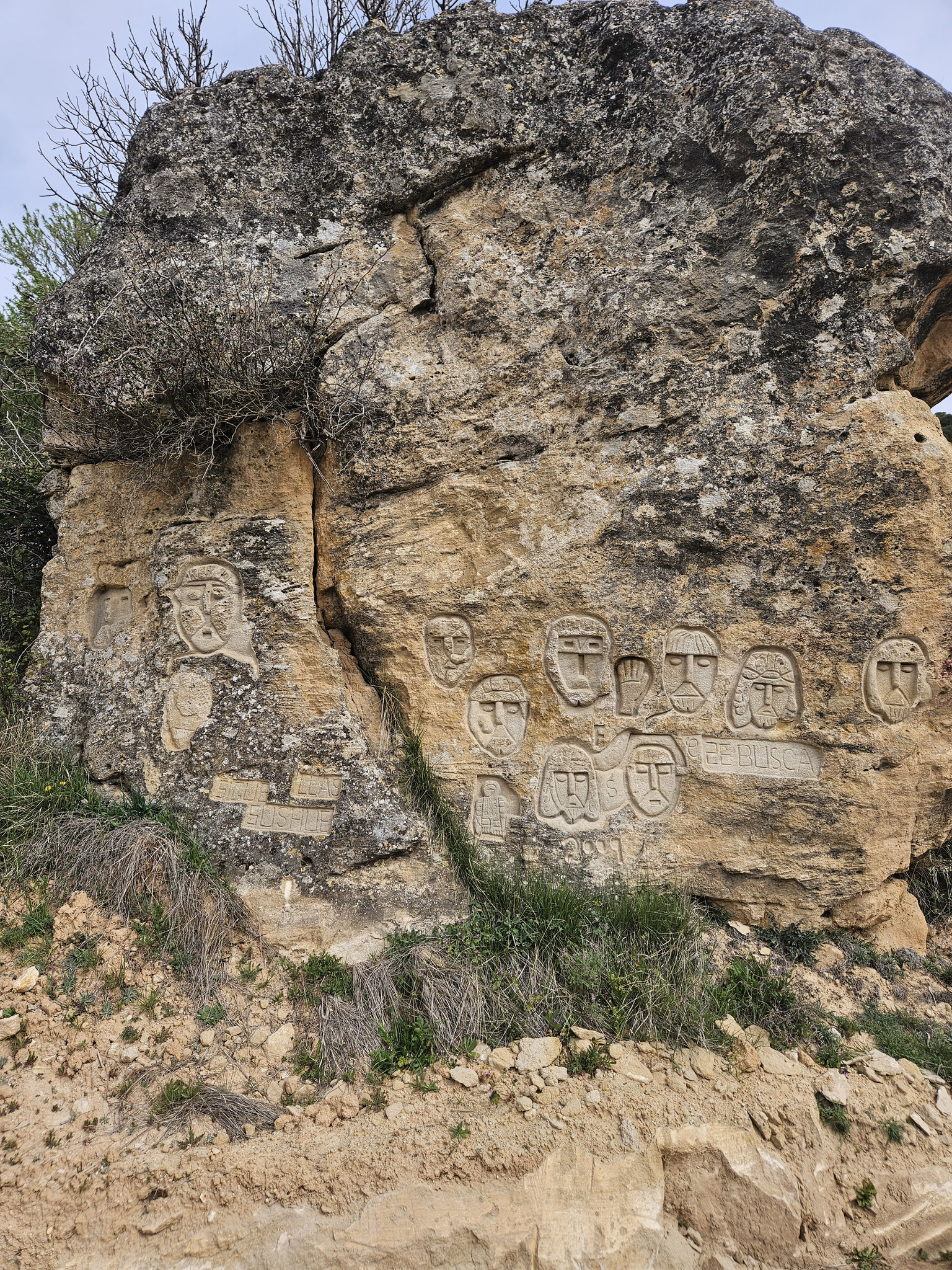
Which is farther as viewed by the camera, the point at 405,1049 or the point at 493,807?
the point at 493,807

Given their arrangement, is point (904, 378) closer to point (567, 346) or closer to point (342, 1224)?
point (567, 346)

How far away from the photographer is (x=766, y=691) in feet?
13.3

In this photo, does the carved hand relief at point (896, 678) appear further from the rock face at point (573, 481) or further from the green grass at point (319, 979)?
the green grass at point (319, 979)

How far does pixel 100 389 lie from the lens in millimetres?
4242

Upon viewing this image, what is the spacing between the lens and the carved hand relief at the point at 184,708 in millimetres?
4285

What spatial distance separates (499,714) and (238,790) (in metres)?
1.53

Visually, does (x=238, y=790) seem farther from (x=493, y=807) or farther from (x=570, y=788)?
(x=570, y=788)

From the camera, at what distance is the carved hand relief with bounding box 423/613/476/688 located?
427cm

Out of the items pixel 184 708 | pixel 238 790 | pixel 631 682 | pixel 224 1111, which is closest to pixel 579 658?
pixel 631 682

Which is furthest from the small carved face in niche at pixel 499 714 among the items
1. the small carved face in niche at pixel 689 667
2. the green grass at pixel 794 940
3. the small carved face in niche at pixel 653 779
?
the green grass at pixel 794 940

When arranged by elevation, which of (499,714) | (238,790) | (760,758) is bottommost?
(238,790)

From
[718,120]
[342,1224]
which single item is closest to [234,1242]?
[342,1224]

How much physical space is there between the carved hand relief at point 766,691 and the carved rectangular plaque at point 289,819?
2.33m

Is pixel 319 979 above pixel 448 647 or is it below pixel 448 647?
below
